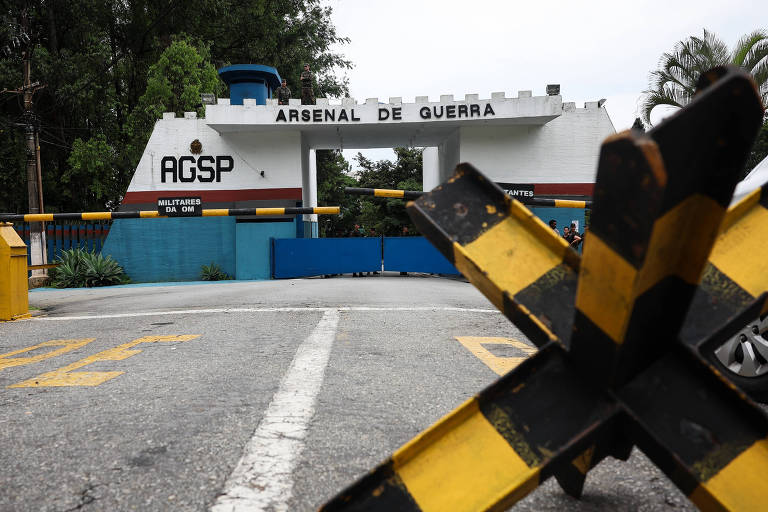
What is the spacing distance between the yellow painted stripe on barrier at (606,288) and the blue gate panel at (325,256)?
17717mm

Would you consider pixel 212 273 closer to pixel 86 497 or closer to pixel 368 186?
pixel 86 497

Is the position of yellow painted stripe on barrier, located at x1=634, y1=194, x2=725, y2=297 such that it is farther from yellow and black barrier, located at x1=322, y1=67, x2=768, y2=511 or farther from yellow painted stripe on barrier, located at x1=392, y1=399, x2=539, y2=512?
yellow painted stripe on barrier, located at x1=392, y1=399, x2=539, y2=512

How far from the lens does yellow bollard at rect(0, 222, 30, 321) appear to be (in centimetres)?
683

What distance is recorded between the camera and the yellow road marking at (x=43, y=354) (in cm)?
383

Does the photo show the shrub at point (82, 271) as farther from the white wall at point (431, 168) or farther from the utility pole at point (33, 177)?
the white wall at point (431, 168)

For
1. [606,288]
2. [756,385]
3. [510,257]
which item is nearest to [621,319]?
[606,288]

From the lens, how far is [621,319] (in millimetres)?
866

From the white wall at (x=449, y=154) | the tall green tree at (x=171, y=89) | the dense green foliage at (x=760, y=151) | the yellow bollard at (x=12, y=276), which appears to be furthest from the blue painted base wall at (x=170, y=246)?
the dense green foliage at (x=760, y=151)

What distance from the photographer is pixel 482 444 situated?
1038 millimetres

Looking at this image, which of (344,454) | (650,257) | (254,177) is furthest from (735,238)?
(254,177)

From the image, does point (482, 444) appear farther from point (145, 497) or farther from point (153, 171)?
point (153, 171)

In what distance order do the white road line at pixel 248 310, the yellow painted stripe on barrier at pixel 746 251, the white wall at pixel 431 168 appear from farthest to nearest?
the white wall at pixel 431 168, the white road line at pixel 248 310, the yellow painted stripe on barrier at pixel 746 251

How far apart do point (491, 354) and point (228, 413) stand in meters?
2.09

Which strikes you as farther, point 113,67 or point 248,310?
point 113,67
